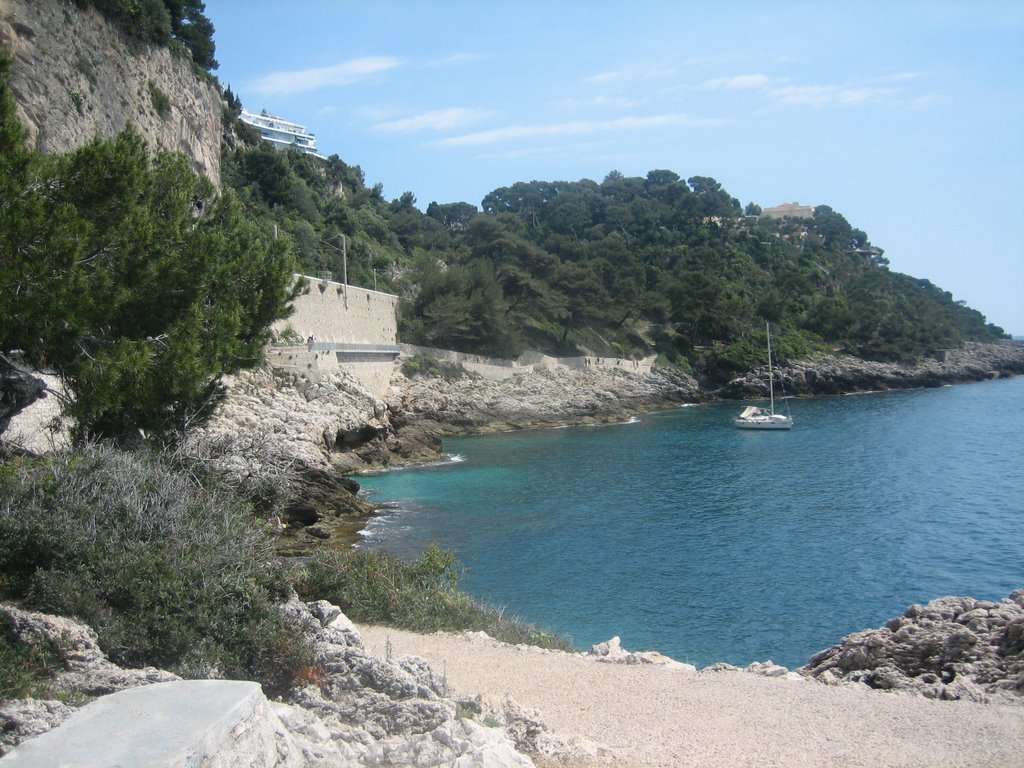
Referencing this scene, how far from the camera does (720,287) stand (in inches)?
2456

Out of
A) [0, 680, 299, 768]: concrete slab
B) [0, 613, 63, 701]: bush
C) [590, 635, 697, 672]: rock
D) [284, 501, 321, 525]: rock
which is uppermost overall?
[0, 680, 299, 768]: concrete slab

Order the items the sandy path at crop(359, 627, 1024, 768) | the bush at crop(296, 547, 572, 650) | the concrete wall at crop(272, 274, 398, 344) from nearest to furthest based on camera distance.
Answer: the sandy path at crop(359, 627, 1024, 768) < the bush at crop(296, 547, 572, 650) < the concrete wall at crop(272, 274, 398, 344)

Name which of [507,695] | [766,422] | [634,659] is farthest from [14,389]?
[766,422]

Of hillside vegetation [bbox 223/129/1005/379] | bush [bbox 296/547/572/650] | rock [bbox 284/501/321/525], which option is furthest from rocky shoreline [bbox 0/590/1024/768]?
hillside vegetation [bbox 223/129/1005/379]

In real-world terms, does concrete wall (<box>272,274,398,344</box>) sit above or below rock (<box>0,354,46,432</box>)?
above

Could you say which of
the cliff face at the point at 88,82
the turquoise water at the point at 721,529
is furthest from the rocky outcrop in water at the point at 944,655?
the cliff face at the point at 88,82

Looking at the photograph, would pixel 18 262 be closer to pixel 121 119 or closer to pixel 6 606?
pixel 6 606

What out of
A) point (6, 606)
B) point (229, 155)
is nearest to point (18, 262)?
point (6, 606)

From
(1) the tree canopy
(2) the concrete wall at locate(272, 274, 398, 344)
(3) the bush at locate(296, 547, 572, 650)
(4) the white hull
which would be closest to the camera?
(1) the tree canopy

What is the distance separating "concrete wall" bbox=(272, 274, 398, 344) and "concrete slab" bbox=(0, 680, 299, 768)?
23.2 meters

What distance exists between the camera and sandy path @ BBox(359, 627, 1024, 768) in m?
6.09

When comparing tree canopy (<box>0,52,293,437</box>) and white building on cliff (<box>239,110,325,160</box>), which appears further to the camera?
white building on cliff (<box>239,110,325,160</box>)

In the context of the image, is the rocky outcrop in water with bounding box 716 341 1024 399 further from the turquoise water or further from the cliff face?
the cliff face

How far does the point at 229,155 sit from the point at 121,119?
901 inches
